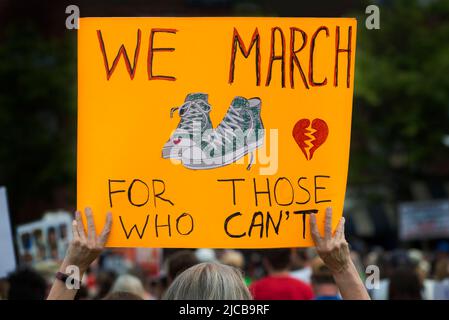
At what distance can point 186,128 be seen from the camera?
3.97 metres

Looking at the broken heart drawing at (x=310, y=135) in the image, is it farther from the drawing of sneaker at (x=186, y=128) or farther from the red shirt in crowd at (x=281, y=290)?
the red shirt in crowd at (x=281, y=290)

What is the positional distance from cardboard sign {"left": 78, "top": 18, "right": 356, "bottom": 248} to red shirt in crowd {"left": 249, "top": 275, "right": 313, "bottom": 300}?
187cm

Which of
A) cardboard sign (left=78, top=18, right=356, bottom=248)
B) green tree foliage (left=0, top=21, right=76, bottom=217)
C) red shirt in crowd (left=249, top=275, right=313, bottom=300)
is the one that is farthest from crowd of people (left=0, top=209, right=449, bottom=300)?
green tree foliage (left=0, top=21, right=76, bottom=217)

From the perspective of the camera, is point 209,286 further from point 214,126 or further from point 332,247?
point 214,126

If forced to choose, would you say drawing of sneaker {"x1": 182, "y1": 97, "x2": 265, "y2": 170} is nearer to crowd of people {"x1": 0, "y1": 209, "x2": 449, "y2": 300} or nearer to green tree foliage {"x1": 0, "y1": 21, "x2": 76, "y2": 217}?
crowd of people {"x1": 0, "y1": 209, "x2": 449, "y2": 300}

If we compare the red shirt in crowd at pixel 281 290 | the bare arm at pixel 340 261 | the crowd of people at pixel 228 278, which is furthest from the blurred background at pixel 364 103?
the bare arm at pixel 340 261

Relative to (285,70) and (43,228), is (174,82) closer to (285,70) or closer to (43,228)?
(285,70)

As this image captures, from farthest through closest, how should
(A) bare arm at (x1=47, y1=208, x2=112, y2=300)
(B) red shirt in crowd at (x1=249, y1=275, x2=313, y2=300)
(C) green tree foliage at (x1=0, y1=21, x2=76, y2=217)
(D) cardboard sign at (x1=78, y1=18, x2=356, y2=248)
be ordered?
(C) green tree foliage at (x1=0, y1=21, x2=76, y2=217) < (B) red shirt in crowd at (x1=249, y1=275, x2=313, y2=300) < (D) cardboard sign at (x1=78, y1=18, x2=356, y2=248) < (A) bare arm at (x1=47, y1=208, x2=112, y2=300)

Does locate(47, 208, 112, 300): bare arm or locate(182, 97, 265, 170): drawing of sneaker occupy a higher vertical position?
locate(182, 97, 265, 170): drawing of sneaker

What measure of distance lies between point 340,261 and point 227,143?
673 millimetres

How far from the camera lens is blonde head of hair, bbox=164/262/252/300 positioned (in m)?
3.33

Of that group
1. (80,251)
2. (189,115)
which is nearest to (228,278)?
(80,251)

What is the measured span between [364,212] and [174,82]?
3359cm

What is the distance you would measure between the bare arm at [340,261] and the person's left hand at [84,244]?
795mm
